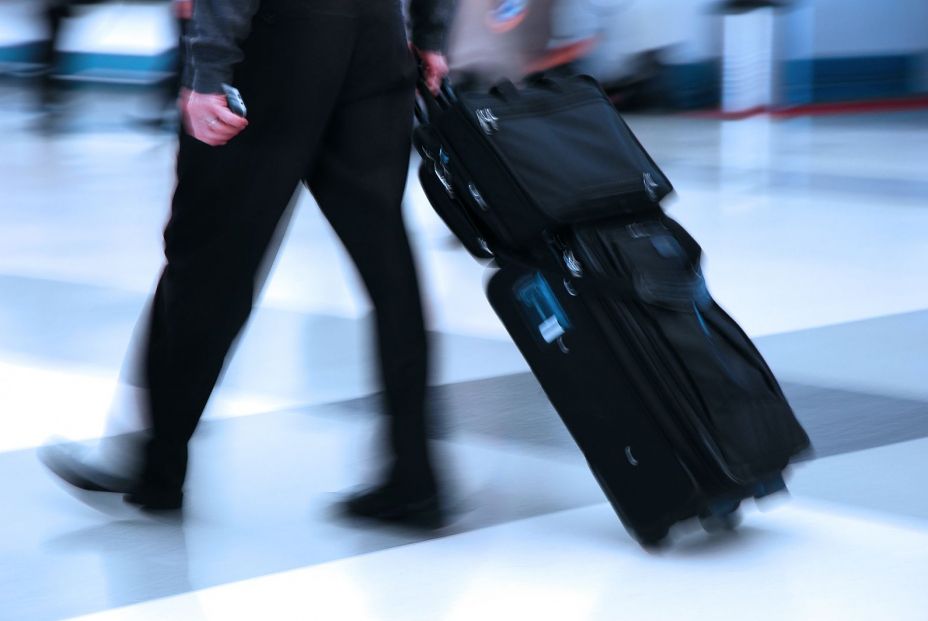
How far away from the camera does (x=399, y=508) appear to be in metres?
2.00

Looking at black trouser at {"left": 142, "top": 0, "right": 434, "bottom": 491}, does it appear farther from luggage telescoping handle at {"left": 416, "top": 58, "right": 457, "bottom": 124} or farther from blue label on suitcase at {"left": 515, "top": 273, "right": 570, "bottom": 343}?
blue label on suitcase at {"left": 515, "top": 273, "right": 570, "bottom": 343}

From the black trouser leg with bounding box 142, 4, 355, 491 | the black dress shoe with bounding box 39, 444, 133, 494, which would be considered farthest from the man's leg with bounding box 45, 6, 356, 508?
the black dress shoe with bounding box 39, 444, 133, 494

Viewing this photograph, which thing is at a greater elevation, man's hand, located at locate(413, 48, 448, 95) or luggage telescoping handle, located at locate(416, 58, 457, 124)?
man's hand, located at locate(413, 48, 448, 95)

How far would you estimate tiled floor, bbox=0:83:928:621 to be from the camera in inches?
71.0

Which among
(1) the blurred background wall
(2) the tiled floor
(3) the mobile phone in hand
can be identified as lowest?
(1) the blurred background wall

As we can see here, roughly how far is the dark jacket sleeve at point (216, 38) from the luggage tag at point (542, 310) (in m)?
0.48

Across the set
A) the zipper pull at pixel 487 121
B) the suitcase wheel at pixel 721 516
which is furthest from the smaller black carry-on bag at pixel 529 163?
the suitcase wheel at pixel 721 516

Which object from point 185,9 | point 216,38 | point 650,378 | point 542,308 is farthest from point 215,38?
point 185,9

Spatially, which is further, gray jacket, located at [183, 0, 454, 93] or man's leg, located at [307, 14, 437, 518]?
man's leg, located at [307, 14, 437, 518]

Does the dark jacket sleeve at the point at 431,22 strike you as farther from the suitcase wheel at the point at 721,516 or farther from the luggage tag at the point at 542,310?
the suitcase wheel at the point at 721,516

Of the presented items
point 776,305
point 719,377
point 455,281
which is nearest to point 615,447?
point 719,377

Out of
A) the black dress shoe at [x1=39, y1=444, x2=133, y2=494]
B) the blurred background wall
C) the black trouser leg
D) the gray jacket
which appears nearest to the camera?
the gray jacket

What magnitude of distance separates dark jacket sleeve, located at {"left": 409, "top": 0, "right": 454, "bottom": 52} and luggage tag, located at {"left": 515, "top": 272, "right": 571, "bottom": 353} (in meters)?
0.38

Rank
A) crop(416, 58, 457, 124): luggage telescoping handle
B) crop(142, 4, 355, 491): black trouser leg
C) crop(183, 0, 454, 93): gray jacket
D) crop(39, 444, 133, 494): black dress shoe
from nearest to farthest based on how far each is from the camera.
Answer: crop(183, 0, 454, 93): gray jacket → crop(142, 4, 355, 491): black trouser leg → crop(416, 58, 457, 124): luggage telescoping handle → crop(39, 444, 133, 494): black dress shoe
